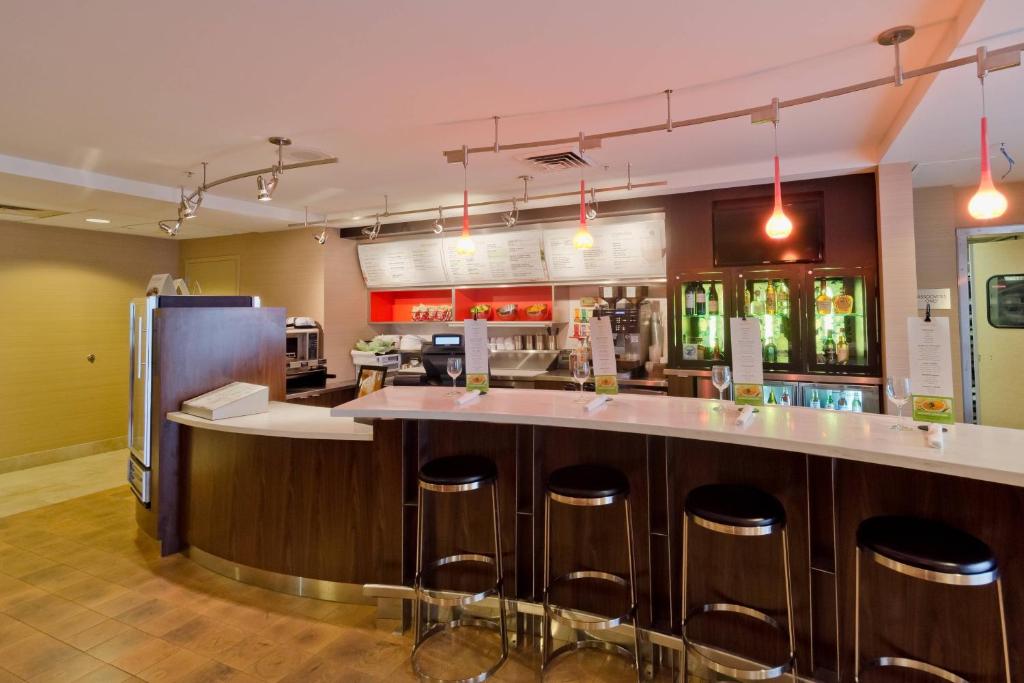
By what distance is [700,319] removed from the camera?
188 inches

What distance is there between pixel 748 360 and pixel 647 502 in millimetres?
756

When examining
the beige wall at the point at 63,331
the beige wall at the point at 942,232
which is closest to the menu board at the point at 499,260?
the beige wall at the point at 942,232

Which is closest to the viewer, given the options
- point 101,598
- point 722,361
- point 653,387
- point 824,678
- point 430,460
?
point 824,678

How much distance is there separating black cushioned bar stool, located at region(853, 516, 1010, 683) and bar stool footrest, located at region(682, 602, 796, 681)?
0.25 m

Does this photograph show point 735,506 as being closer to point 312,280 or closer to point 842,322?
point 842,322

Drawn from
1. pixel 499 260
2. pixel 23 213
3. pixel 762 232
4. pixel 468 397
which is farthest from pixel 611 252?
pixel 23 213

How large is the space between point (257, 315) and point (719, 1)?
339 centimetres

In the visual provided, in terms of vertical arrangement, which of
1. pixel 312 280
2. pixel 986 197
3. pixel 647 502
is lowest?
pixel 647 502

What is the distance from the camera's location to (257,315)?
154 inches

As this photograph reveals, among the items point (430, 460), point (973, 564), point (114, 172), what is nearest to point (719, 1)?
point (973, 564)

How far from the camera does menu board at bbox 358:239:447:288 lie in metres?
6.17

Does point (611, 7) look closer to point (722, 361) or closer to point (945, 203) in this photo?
point (722, 361)

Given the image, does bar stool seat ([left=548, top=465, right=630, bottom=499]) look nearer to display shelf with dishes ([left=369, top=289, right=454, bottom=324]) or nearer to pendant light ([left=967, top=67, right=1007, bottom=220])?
pendant light ([left=967, top=67, right=1007, bottom=220])

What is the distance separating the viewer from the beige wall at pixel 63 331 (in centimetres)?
573
